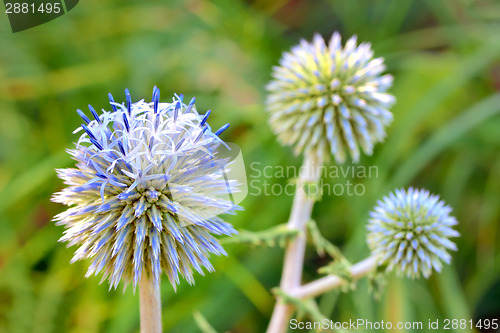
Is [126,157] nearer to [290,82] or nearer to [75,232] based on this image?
[75,232]

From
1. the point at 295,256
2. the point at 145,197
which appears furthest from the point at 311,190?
the point at 145,197

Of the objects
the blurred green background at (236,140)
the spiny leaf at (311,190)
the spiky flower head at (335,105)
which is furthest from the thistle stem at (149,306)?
the blurred green background at (236,140)

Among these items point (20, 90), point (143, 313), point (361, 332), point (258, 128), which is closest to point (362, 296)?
point (361, 332)

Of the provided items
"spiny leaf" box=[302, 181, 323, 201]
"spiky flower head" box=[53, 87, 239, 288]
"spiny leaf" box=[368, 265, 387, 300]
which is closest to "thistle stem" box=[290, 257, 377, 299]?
"spiny leaf" box=[368, 265, 387, 300]

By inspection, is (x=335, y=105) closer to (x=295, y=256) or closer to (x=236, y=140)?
(x=295, y=256)

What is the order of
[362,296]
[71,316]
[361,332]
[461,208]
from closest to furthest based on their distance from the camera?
[361,332]
[362,296]
[71,316]
[461,208]

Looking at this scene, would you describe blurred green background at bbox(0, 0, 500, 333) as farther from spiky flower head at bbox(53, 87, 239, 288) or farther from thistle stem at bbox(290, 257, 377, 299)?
spiky flower head at bbox(53, 87, 239, 288)

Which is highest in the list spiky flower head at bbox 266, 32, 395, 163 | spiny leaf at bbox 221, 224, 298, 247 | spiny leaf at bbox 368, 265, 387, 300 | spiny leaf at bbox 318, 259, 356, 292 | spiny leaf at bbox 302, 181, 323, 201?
spiky flower head at bbox 266, 32, 395, 163
